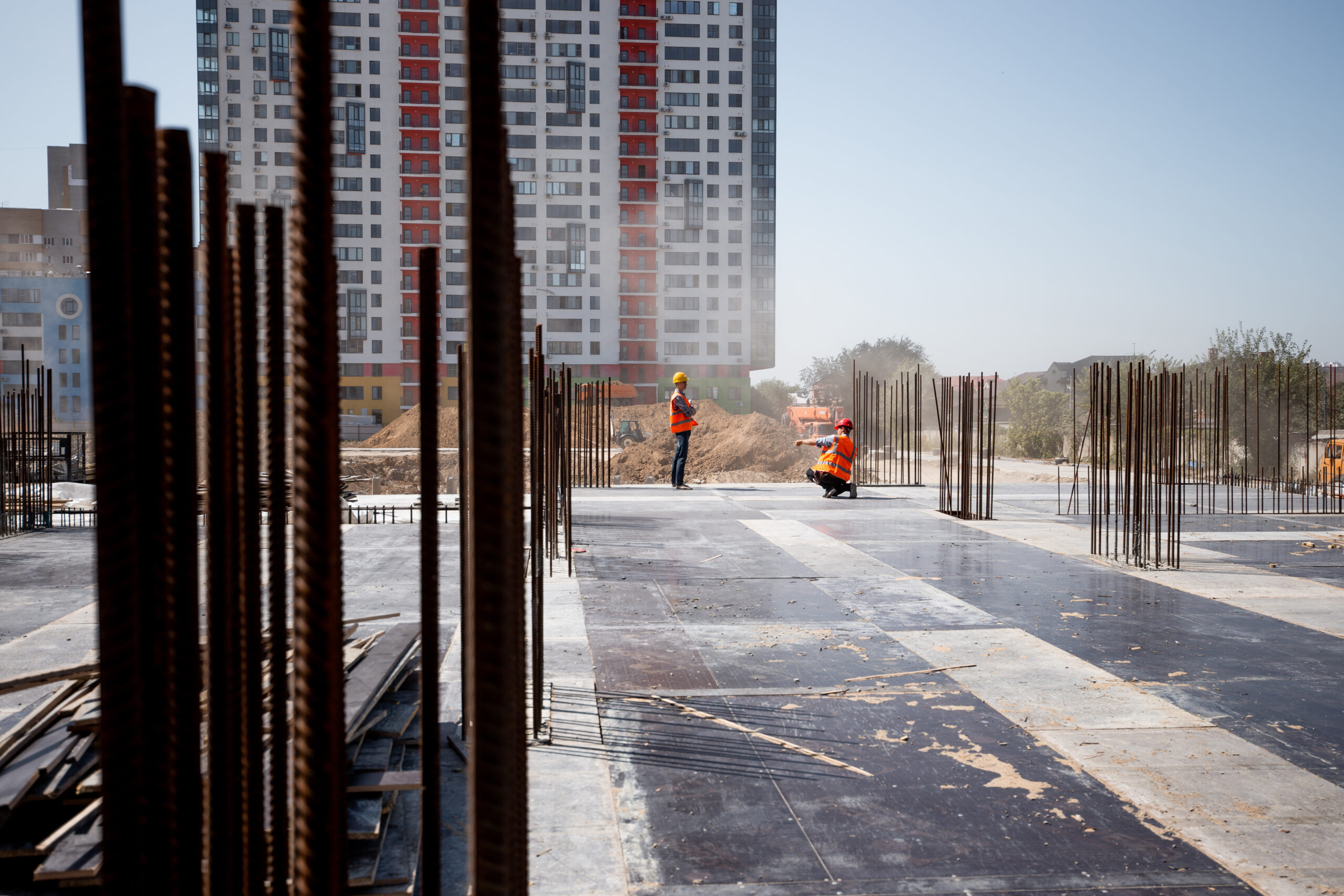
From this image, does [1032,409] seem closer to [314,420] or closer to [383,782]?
[383,782]

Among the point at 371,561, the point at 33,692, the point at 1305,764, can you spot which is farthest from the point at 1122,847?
the point at 371,561

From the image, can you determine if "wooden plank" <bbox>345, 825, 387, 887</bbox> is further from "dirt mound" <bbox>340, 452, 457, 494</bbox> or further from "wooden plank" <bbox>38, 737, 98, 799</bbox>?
"dirt mound" <bbox>340, 452, 457, 494</bbox>

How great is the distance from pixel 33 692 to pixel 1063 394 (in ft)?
144

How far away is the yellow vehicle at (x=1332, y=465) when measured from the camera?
17.4m

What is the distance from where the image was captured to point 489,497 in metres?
1.24

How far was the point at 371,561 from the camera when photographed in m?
10.1

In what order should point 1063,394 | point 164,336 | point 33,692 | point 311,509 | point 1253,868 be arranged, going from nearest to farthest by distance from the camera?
point 311,509
point 164,336
point 1253,868
point 33,692
point 1063,394

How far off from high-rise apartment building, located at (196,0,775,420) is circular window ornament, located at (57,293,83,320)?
16.5 meters

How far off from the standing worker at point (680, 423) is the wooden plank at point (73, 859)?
48.2 ft

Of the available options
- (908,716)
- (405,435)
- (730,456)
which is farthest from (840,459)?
(405,435)

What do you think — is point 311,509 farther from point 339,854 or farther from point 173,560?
point 339,854

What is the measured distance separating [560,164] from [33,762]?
77.5m

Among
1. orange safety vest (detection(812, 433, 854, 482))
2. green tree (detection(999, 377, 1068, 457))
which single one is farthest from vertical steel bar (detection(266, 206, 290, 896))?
green tree (detection(999, 377, 1068, 457))

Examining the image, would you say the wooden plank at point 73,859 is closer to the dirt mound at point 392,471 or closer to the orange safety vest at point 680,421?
the orange safety vest at point 680,421
